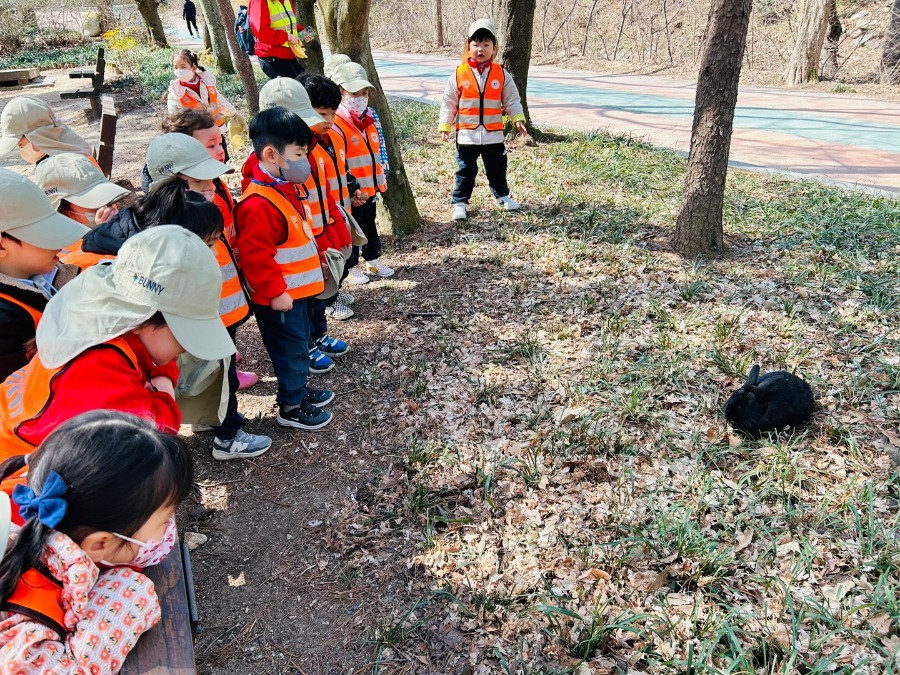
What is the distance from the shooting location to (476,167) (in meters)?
6.29

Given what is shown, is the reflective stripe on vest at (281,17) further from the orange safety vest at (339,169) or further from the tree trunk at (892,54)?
the tree trunk at (892,54)

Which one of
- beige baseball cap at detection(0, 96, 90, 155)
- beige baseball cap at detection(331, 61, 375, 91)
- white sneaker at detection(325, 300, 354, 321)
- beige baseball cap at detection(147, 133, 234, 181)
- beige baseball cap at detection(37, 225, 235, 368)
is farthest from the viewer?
white sneaker at detection(325, 300, 354, 321)

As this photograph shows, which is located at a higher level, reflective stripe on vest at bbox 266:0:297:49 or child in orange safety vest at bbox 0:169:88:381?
reflective stripe on vest at bbox 266:0:297:49

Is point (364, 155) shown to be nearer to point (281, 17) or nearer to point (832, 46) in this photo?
point (281, 17)

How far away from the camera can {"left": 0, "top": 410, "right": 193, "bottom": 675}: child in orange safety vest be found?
1.45 meters

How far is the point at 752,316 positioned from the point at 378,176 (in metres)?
3.10

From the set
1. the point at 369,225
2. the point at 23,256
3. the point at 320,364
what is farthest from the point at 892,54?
the point at 23,256

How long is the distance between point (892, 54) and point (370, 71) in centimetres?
1187

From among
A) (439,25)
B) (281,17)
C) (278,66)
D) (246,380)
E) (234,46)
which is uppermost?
(439,25)

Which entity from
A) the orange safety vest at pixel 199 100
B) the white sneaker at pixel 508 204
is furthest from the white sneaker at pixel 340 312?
the orange safety vest at pixel 199 100

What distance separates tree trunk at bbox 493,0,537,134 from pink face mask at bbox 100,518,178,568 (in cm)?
700

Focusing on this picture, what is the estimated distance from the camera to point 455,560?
2.87 m

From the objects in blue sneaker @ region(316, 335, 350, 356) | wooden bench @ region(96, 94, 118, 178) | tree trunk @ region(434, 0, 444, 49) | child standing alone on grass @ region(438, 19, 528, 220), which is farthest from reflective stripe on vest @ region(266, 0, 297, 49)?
tree trunk @ region(434, 0, 444, 49)

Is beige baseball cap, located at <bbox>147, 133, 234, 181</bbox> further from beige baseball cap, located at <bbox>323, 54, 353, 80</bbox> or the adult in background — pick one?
the adult in background
